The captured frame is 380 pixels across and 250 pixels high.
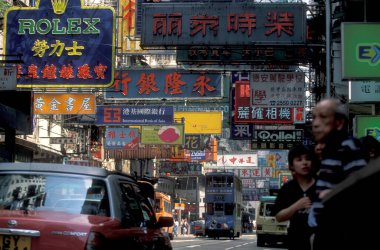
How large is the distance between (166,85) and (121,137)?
864 centimetres

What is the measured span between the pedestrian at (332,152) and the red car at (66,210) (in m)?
2.00

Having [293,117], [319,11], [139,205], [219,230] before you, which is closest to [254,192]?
[219,230]

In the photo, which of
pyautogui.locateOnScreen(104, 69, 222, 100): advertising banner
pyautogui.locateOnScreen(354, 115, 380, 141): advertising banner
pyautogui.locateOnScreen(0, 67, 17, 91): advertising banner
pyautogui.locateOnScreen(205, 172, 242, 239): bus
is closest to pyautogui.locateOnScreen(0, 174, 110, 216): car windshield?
pyautogui.locateOnScreen(0, 67, 17, 91): advertising banner

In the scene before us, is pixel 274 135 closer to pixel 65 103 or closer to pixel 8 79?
pixel 65 103

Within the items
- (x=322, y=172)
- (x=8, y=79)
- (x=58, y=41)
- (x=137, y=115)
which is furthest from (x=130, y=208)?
(x=137, y=115)

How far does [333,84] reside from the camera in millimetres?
19750

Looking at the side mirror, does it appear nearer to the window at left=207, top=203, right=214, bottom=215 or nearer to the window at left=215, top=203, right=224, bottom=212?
the window at left=215, top=203, right=224, bottom=212

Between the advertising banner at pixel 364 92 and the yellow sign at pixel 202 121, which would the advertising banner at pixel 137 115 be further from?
the advertising banner at pixel 364 92

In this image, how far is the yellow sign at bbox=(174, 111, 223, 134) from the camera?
3178 cm

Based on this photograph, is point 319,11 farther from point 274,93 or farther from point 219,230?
point 219,230

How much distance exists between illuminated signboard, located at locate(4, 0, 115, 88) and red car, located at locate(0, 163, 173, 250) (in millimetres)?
14995

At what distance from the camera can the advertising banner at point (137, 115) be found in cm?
2894

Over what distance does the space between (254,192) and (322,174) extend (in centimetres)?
8419

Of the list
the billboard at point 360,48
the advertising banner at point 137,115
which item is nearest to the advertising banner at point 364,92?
the billboard at point 360,48
